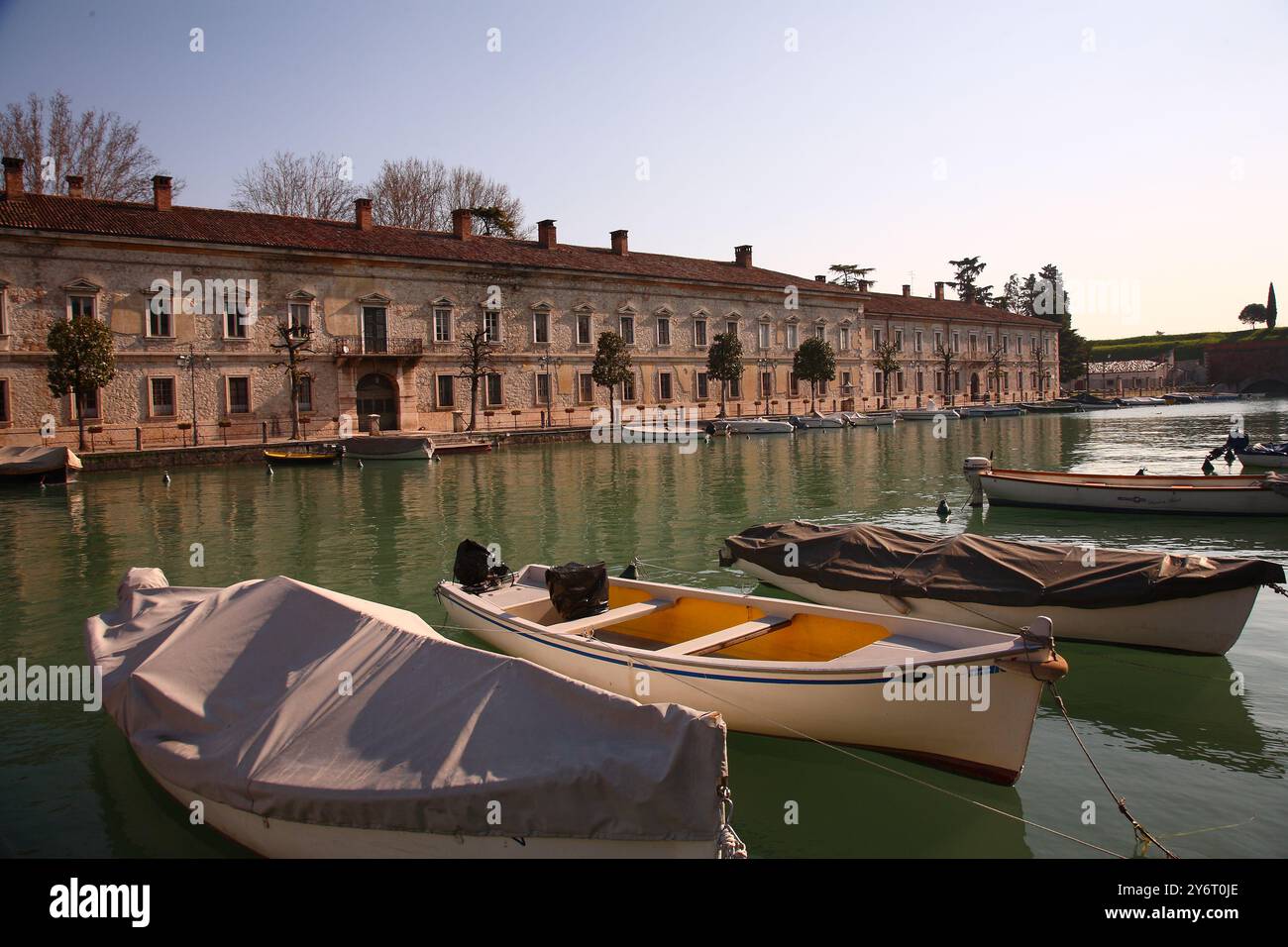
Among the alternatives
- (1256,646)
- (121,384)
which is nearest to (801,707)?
(1256,646)

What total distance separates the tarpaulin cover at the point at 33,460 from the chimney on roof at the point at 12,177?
43.7 ft

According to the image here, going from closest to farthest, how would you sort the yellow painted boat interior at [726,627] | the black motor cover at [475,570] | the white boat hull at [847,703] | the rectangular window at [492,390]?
the white boat hull at [847,703] < the yellow painted boat interior at [726,627] < the black motor cover at [475,570] < the rectangular window at [492,390]

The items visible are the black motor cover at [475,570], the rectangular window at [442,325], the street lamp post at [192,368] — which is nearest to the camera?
the black motor cover at [475,570]

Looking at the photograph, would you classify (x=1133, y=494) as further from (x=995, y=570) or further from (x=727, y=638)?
(x=727, y=638)

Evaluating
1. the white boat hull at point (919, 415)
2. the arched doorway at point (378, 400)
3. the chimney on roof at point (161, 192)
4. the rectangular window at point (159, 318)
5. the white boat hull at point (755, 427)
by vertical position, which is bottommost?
the white boat hull at point (755, 427)

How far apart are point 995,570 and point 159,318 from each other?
119ft

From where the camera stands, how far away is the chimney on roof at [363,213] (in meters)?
42.6

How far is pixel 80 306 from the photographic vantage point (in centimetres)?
3438

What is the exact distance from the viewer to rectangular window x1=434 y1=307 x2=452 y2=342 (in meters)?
43.7

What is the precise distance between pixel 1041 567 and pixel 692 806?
21.3ft

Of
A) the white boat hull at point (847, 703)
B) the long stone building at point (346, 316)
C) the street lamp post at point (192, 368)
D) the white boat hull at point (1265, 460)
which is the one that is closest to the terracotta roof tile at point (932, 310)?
the long stone building at point (346, 316)

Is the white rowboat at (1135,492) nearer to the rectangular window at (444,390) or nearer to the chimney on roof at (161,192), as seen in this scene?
the rectangular window at (444,390)

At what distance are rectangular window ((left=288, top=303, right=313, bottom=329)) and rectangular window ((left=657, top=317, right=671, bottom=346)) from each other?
2010 centimetres

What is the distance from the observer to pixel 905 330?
228 ft
